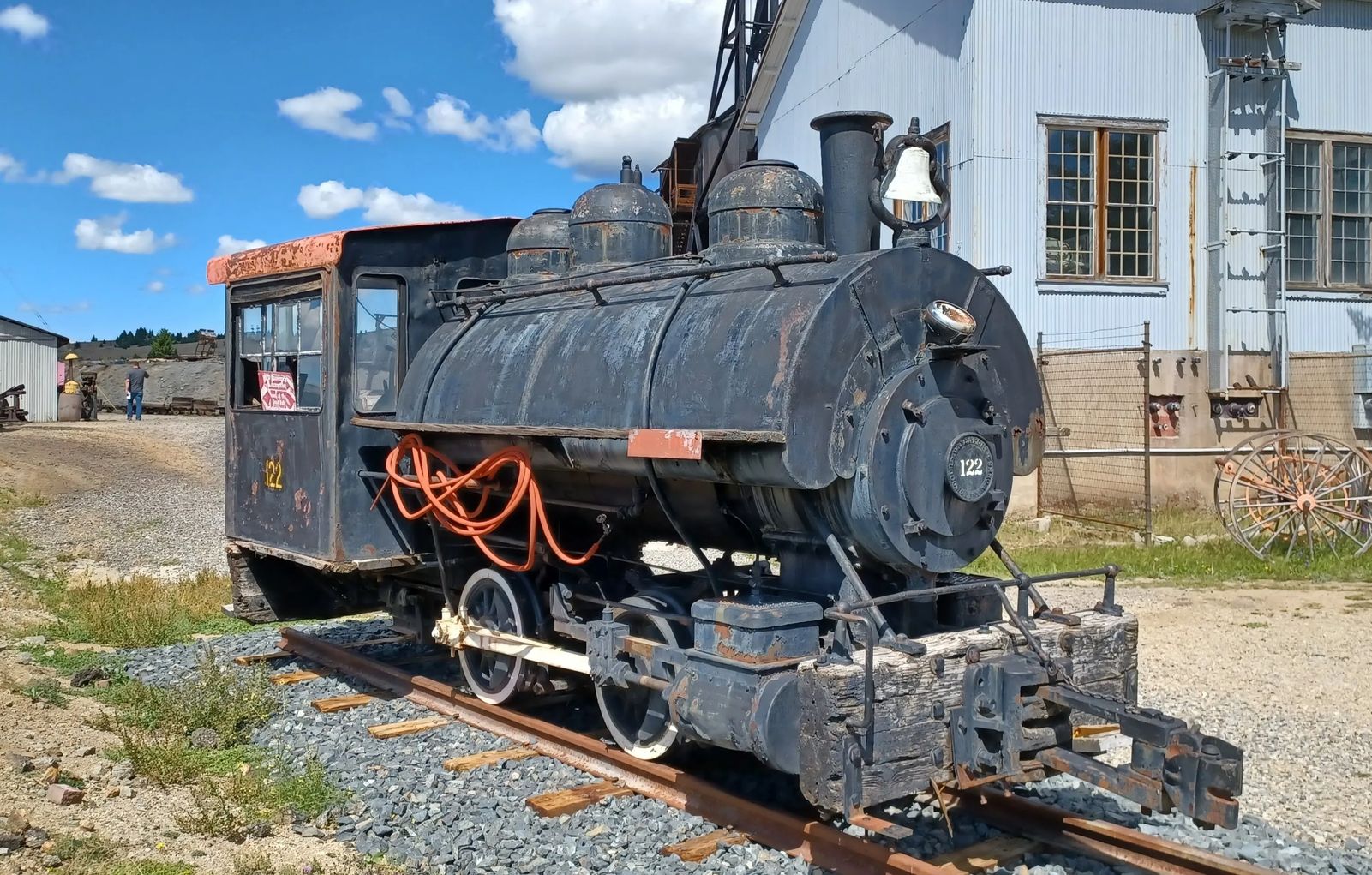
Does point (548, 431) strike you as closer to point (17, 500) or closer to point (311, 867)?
point (311, 867)

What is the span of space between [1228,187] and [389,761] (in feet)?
45.3

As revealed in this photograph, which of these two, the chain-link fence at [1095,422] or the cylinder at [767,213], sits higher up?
the cylinder at [767,213]

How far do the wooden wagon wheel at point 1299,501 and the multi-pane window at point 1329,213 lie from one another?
3540mm

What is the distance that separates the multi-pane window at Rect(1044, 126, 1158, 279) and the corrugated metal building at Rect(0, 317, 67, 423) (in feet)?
92.8

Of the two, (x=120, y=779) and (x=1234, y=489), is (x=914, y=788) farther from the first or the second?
(x=1234, y=489)

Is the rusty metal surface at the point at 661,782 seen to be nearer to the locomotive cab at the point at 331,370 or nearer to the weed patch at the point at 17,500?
the locomotive cab at the point at 331,370

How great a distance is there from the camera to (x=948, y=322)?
5.27 meters

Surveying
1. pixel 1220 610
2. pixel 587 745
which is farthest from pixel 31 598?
pixel 1220 610

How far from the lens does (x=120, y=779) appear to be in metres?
6.35

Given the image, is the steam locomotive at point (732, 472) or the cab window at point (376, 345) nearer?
the steam locomotive at point (732, 472)

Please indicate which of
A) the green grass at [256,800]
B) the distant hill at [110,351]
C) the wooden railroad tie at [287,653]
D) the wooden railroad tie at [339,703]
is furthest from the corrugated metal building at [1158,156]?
the distant hill at [110,351]

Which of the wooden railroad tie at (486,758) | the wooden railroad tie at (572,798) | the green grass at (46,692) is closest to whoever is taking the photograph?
the wooden railroad tie at (572,798)

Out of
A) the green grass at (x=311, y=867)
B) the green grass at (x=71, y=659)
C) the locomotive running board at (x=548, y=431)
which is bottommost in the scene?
the green grass at (x=311, y=867)

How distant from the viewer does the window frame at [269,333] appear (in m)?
8.07
